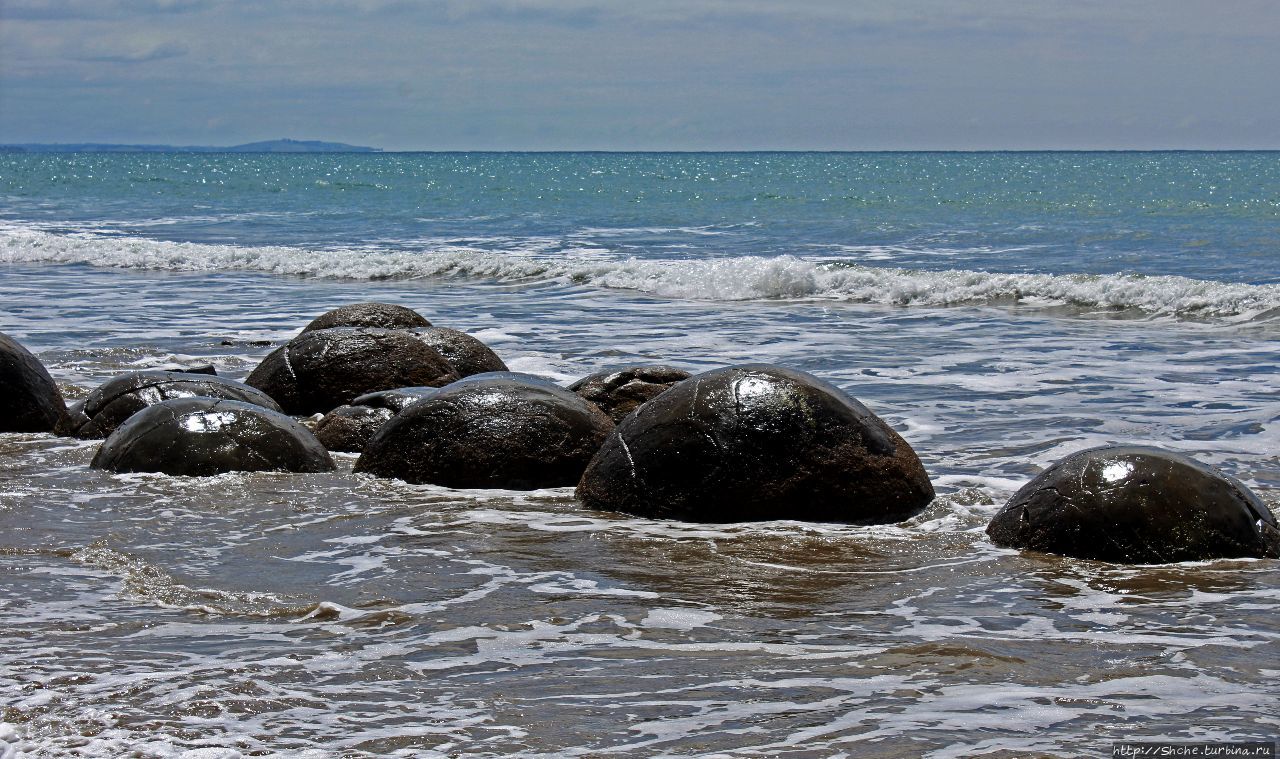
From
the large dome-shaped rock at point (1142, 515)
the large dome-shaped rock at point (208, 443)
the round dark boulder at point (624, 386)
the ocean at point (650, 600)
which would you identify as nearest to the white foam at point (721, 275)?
the ocean at point (650, 600)

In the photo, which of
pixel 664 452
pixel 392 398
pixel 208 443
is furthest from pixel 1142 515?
pixel 208 443

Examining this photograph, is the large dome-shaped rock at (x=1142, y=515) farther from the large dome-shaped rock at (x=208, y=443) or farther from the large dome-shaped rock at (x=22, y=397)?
the large dome-shaped rock at (x=22, y=397)

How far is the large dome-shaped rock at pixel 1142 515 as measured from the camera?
582 cm

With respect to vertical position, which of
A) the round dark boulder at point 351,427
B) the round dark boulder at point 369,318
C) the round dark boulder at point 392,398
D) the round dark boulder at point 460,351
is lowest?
the round dark boulder at point 351,427

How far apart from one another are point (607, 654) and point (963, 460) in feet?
13.7

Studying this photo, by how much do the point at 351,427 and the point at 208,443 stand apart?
1109mm

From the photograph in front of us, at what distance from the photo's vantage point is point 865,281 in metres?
19.6

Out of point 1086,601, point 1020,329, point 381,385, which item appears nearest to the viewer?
point 1086,601

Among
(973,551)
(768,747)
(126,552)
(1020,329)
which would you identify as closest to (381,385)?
(126,552)

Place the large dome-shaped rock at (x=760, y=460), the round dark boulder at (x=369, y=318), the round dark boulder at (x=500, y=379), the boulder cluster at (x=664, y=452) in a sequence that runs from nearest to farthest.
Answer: the boulder cluster at (x=664, y=452)
the large dome-shaped rock at (x=760, y=460)
the round dark boulder at (x=500, y=379)
the round dark boulder at (x=369, y=318)

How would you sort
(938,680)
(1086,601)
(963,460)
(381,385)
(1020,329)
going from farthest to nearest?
(1020,329), (381,385), (963,460), (1086,601), (938,680)

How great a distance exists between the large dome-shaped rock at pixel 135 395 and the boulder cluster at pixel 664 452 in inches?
0.5

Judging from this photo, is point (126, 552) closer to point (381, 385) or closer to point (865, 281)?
point (381, 385)

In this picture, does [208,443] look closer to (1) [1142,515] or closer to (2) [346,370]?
(2) [346,370]
